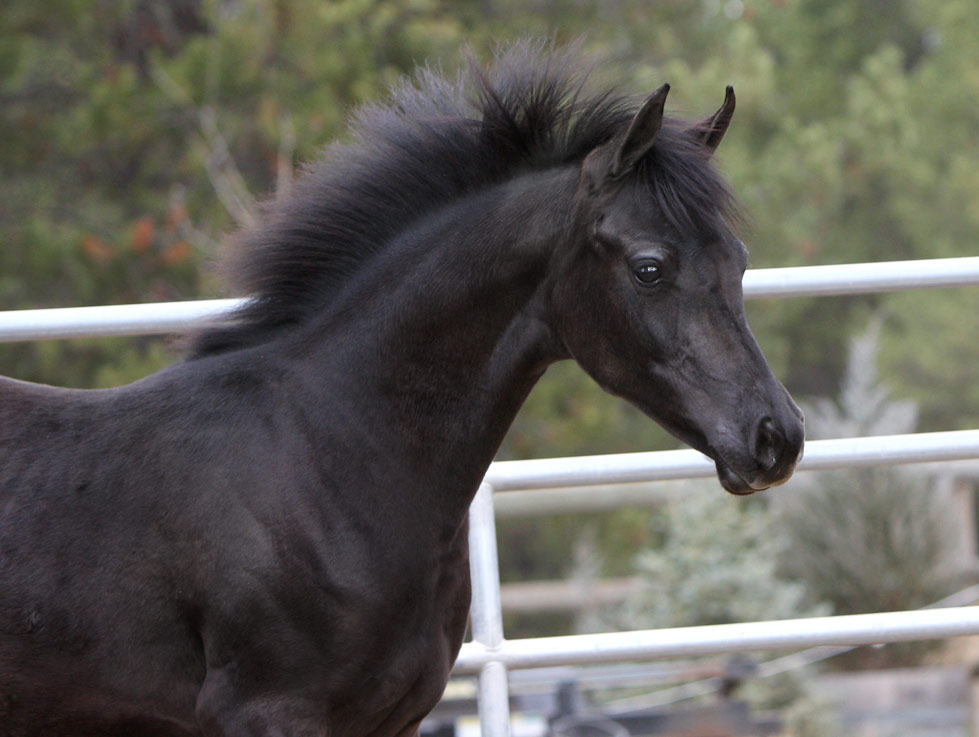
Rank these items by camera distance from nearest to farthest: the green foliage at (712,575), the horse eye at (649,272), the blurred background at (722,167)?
the horse eye at (649,272)
the green foliage at (712,575)
the blurred background at (722,167)

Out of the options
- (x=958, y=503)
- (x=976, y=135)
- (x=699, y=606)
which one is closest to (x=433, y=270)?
(x=699, y=606)

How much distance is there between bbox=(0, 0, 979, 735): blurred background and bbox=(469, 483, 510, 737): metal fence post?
91cm

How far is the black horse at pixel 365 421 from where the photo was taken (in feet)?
7.29

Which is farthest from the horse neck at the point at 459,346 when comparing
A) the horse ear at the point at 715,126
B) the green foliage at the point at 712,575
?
the green foliage at the point at 712,575

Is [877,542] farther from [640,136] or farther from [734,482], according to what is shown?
[640,136]

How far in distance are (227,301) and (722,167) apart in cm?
118

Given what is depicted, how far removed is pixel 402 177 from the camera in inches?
101

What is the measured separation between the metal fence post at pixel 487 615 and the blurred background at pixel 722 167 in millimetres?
912

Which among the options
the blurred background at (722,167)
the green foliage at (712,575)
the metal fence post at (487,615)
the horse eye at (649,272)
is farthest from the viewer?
the blurred background at (722,167)

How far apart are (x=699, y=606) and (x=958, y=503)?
7.04ft

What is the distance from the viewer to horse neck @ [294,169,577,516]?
7.89 feet

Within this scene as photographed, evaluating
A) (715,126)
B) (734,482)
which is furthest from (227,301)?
(734,482)

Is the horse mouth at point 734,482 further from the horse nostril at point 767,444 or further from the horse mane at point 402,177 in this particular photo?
the horse mane at point 402,177

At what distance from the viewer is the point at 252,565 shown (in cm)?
222
